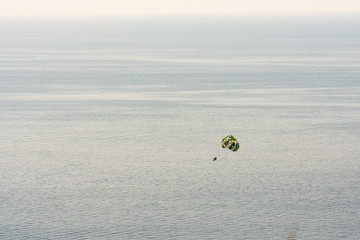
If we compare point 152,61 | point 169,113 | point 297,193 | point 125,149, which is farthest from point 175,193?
point 152,61

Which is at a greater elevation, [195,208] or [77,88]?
[77,88]

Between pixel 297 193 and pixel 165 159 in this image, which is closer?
pixel 297 193

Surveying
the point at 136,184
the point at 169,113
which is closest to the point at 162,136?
the point at 169,113

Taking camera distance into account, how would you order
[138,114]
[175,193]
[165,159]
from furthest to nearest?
1. [138,114]
2. [165,159]
3. [175,193]

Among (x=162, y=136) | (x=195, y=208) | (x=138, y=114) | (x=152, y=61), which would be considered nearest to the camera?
(x=195, y=208)

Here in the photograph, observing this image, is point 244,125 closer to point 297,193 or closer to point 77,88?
point 297,193

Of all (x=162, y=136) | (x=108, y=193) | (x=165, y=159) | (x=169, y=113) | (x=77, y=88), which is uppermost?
(x=77, y=88)
